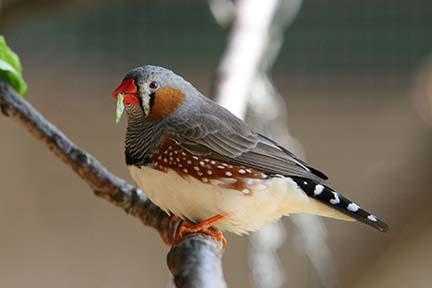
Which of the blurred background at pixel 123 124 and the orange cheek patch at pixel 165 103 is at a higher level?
the orange cheek patch at pixel 165 103

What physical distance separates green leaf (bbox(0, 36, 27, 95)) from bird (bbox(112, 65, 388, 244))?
169mm

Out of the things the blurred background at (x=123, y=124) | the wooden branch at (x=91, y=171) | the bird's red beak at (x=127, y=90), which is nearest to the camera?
the bird's red beak at (x=127, y=90)

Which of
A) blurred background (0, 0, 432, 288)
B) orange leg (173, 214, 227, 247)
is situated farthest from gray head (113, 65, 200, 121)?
blurred background (0, 0, 432, 288)

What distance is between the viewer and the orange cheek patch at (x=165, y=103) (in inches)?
34.8

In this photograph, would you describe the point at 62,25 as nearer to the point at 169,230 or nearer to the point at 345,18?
the point at 345,18

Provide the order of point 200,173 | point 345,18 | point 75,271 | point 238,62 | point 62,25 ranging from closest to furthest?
point 200,173 → point 238,62 → point 345,18 → point 62,25 → point 75,271

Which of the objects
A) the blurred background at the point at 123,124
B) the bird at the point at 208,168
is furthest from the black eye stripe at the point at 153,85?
the blurred background at the point at 123,124

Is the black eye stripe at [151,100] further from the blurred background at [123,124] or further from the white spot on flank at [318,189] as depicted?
the blurred background at [123,124]

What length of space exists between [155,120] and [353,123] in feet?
3.92

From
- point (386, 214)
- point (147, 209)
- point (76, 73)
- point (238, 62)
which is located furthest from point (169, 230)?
point (76, 73)

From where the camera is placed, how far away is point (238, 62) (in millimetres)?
1215

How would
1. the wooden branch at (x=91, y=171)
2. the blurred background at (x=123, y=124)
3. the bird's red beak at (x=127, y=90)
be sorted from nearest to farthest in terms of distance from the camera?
the bird's red beak at (x=127, y=90) < the wooden branch at (x=91, y=171) < the blurred background at (x=123, y=124)

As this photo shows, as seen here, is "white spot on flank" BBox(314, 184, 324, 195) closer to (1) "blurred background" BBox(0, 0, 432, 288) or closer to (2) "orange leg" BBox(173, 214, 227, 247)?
(2) "orange leg" BBox(173, 214, 227, 247)

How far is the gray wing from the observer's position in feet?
2.88
